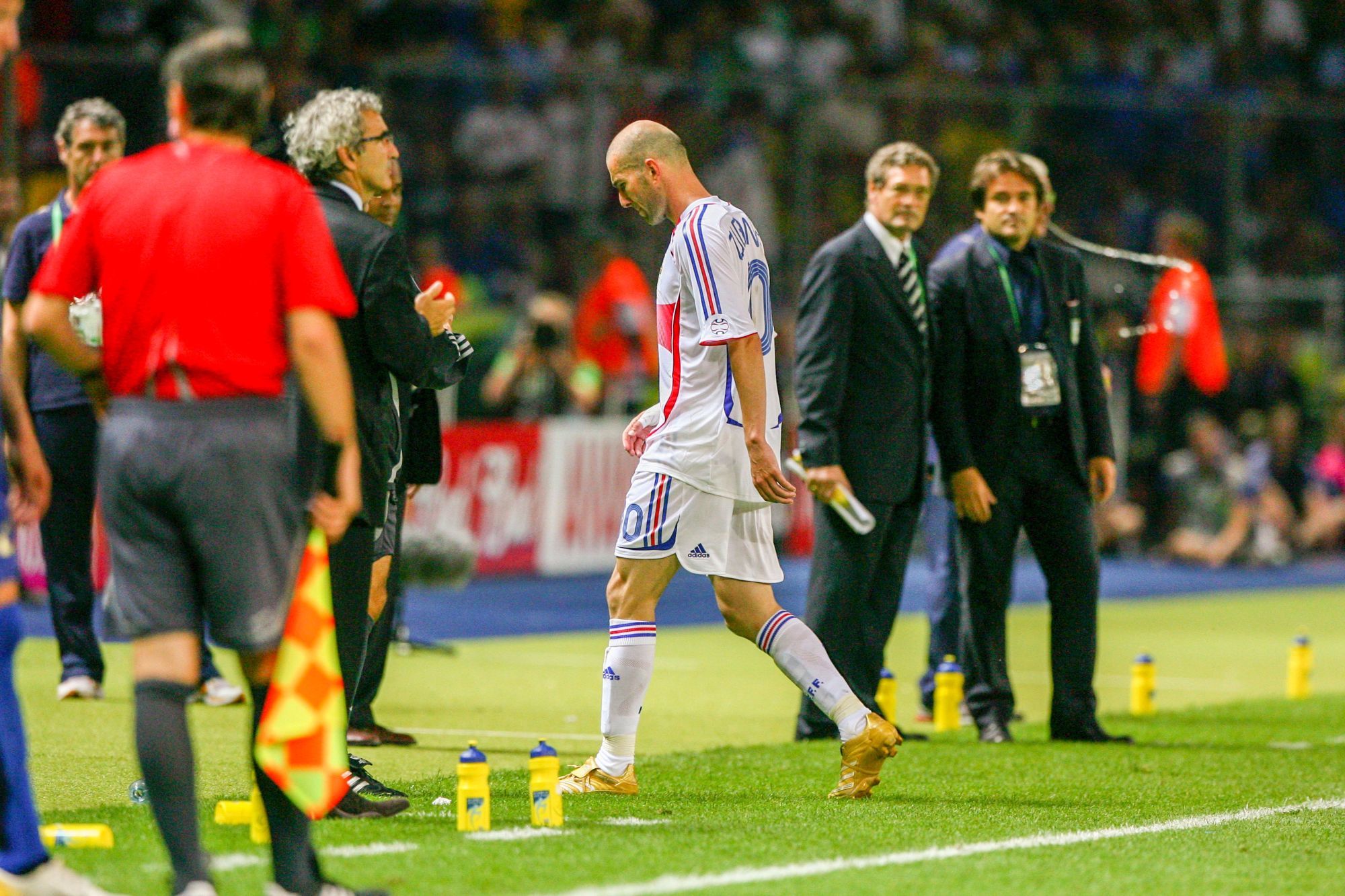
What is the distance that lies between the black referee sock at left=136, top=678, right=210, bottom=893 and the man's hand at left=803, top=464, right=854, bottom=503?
3.99 m

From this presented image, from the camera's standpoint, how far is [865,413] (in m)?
8.35

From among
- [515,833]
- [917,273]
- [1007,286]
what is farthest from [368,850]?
[1007,286]

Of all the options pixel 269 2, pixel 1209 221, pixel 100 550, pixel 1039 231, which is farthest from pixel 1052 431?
pixel 1209 221

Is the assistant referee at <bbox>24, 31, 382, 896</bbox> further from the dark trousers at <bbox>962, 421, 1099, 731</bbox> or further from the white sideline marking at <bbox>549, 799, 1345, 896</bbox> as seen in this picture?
the dark trousers at <bbox>962, 421, 1099, 731</bbox>

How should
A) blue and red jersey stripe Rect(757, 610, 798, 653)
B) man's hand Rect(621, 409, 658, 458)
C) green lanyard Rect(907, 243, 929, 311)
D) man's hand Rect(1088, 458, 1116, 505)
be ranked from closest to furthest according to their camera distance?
1. blue and red jersey stripe Rect(757, 610, 798, 653)
2. man's hand Rect(621, 409, 658, 458)
3. green lanyard Rect(907, 243, 929, 311)
4. man's hand Rect(1088, 458, 1116, 505)

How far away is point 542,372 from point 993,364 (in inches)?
324

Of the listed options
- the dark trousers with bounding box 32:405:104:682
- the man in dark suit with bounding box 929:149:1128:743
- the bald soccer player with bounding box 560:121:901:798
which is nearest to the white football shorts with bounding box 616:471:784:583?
the bald soccer player with bounding box 560:121:901:798

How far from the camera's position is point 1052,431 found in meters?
8.77

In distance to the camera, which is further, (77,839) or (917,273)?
(917,273)

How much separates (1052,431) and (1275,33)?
1756cm

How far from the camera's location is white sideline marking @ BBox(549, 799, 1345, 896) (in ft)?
17.0

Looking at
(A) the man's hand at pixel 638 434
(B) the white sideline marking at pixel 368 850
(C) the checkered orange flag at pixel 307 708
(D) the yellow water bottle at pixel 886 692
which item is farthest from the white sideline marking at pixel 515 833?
(D) the yellow water bottle at pixel 886 692

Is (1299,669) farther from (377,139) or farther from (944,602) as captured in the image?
(377,139)

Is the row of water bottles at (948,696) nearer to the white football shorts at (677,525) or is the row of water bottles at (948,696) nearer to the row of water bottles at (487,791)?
the white football shorts at (677,525)
